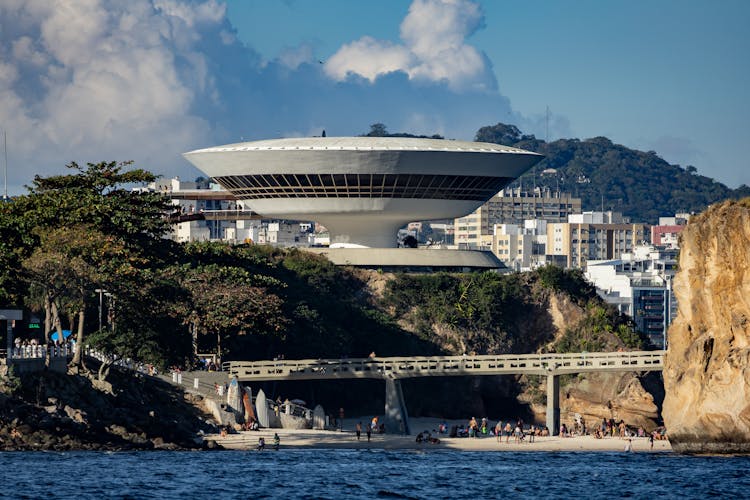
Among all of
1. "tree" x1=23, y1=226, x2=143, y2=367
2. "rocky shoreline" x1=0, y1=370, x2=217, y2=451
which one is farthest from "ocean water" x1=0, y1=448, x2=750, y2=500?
"tree" x1=23, y1=226, x2=143, y2=367

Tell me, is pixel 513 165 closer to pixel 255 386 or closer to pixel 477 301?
pixel 477 301

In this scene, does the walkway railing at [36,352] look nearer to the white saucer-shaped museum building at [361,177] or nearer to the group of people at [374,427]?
the group of people at [374,427]

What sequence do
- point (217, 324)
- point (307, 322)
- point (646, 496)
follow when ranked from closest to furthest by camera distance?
point (646, 496), point (217, 324), point (307, 322)

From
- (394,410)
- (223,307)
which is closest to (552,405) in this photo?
(394,410)

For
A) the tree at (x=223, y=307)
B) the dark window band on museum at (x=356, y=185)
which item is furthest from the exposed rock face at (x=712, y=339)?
the dark window band on museum at (x=356, y=185)

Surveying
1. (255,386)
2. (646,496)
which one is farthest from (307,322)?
(646,496)

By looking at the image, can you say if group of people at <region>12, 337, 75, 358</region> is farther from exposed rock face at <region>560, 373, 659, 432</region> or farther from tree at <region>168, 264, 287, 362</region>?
exposed rock face at <region>560, 373, 659, 432</region>

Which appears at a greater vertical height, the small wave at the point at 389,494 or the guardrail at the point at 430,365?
the guardrail at the point at 430,365
